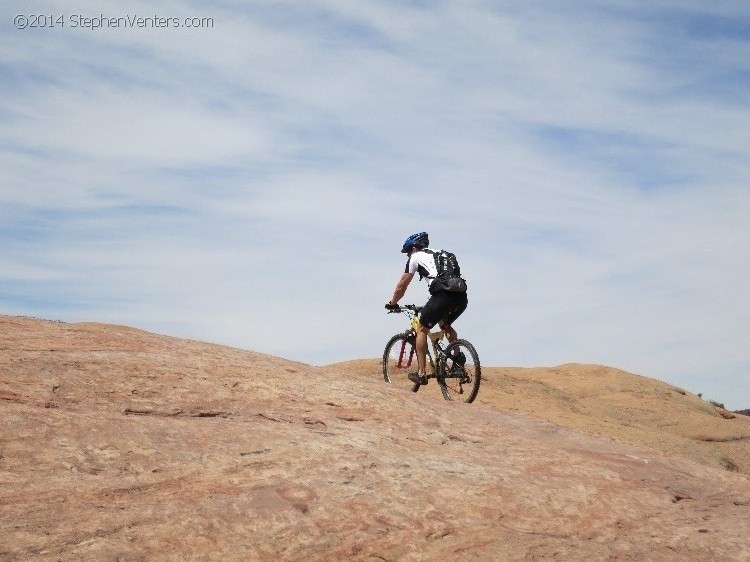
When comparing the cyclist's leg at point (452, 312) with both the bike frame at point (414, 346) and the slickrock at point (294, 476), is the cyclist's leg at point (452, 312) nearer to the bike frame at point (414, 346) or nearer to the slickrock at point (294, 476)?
the bike frame at point (414, 346)

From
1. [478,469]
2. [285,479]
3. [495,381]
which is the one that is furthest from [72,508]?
[495,381]

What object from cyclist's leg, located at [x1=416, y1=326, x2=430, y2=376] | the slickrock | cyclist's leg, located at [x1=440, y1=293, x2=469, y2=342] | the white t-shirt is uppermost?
the white t-shirt

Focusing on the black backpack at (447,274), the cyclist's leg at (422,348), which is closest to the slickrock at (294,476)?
the black backpack at (447,274)

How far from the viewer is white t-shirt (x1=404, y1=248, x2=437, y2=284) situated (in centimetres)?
1295

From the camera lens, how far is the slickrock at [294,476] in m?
5.80

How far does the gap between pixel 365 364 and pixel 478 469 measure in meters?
14.4

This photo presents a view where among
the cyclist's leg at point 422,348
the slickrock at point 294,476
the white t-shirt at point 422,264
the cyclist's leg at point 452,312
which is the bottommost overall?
the slickrock at point 294,476

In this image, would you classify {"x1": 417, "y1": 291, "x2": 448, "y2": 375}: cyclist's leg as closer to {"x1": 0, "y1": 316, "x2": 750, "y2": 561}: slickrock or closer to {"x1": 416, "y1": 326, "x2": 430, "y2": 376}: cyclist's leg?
{"x1": 416, "y1": 326, "x2": 430, "y2": 376}: cyclist's leg

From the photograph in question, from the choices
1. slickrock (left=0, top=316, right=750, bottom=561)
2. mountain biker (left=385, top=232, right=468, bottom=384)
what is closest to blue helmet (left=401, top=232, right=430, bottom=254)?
mountain biker (left=385, top=232, right=468, bottom=384)

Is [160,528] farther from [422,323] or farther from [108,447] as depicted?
[422,323]

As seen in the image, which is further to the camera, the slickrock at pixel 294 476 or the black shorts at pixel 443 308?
the black shorts at pixel 443 308

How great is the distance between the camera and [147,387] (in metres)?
8.07

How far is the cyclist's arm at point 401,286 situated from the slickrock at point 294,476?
13.2 ft

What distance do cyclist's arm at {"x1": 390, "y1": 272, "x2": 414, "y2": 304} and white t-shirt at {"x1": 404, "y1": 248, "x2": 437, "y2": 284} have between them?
0.38 feet
